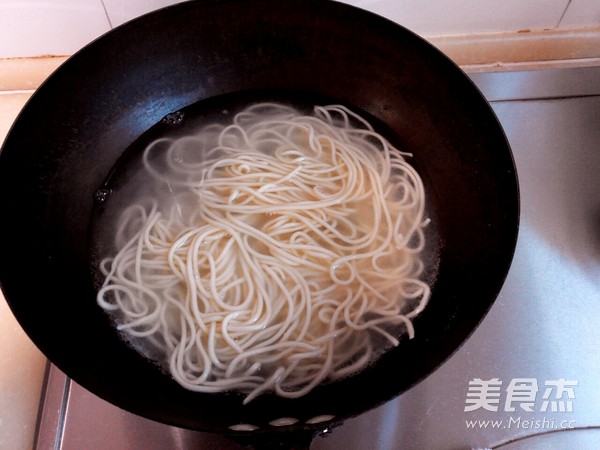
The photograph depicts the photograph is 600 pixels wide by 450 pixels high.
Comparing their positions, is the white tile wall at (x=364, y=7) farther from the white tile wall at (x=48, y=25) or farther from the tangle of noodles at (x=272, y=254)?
the tangle of noodles at (x=272, y=254)

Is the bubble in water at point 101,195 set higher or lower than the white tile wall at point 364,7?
lower

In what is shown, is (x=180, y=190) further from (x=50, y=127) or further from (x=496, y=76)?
(x=496, y=76)

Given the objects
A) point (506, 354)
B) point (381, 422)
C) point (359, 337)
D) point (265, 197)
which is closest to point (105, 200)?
point (265, 197)

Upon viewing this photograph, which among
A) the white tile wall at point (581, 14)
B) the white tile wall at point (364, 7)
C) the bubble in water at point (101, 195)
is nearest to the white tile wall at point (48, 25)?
the white tile wall at point (364, 7)

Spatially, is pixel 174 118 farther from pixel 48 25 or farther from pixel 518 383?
pixel 518 383

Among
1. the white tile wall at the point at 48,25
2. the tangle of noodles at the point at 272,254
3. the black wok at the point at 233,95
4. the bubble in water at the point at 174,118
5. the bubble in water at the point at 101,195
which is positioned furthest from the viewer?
the white tile wall at the point at 48,25

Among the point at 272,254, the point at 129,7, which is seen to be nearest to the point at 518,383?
the point at 272,254
